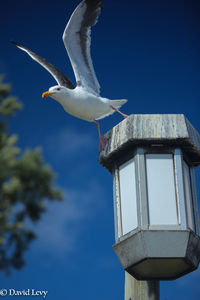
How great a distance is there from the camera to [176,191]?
4.50 metres

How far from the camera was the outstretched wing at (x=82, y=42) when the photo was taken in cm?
767

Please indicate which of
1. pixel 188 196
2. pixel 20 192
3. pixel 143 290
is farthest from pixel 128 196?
pixel 20 192

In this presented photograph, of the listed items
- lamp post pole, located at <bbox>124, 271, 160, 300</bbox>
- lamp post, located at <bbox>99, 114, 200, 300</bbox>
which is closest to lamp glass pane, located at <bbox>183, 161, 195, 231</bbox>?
lamp post, located at <bbox>99, 114, 200, 300</bbox>

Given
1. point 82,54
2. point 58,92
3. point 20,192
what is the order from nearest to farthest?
point 20,192, point 58,92, point 82,54

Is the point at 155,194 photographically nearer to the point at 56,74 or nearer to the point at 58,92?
the point at 58,92

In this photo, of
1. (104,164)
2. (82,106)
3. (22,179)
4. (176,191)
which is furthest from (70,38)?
(22,179)

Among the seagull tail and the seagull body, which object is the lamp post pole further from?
the seagull tail

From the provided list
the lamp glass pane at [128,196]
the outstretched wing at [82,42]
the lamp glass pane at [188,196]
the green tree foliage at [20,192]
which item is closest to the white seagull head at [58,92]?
the outstretched wing at [82,42]

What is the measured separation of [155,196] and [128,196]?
10.7 inches

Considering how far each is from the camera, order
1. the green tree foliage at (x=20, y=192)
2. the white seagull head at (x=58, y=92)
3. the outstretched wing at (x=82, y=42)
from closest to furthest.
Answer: the green tree foliage at (x=20, y=192), the white seagull head at (x=58, y=92), the outstretched wing at (x=82, y=42)

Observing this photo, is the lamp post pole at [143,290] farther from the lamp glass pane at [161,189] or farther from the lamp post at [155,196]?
the lamp glass pane at [161,189]

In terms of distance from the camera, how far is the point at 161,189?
451 centimetres

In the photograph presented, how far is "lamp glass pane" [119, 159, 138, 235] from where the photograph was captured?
447 centimetres

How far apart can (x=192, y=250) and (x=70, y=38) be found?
4.27 metres
